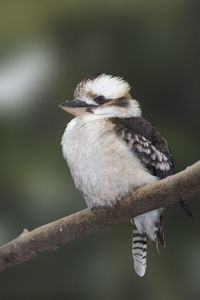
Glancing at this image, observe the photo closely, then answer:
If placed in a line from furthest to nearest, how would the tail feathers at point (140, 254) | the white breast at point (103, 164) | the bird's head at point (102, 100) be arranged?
the tail feathers at point (140, 254) → the bird's head at point (102, 100) → the white breast at point (103, 164)

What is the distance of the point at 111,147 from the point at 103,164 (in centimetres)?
7

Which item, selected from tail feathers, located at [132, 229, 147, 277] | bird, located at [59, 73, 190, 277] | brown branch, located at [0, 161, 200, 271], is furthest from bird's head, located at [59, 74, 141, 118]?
tail feathers, located at [132, 229, 147, 277]

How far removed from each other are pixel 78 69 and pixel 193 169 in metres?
1.49

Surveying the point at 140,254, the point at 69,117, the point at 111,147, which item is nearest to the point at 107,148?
the point at 111,147

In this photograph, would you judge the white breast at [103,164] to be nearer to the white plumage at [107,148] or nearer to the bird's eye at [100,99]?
the white plumage at [107,148]

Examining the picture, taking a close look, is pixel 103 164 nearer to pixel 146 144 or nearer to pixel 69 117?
pixel 146 144

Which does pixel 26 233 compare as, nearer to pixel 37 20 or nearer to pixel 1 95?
pixel 1 95

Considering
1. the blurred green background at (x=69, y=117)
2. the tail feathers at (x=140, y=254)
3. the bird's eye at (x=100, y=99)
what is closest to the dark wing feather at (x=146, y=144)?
the bird's eye at (x=100, y=99)

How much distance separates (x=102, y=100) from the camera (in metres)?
2.79

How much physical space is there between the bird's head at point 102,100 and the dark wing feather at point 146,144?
2.4 inches

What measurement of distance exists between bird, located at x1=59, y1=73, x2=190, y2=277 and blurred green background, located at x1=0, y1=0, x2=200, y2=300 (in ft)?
1.75

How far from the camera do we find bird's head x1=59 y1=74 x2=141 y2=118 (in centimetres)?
277

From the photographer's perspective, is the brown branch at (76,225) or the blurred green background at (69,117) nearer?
the brown branch at (76,225)

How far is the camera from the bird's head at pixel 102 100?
109 inches
